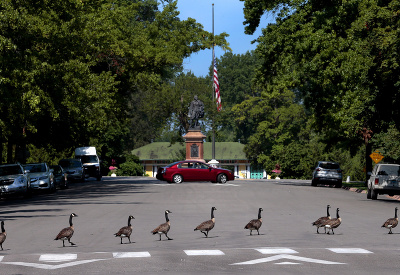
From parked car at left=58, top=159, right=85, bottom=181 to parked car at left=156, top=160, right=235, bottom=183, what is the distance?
24.7 feet

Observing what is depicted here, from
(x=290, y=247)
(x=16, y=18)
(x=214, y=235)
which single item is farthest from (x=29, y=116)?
(x=290, y=247)

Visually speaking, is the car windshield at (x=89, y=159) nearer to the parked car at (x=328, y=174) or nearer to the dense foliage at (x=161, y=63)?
the dense foliage at (x=161, y=63)

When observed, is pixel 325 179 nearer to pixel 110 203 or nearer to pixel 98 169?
pixel 98 169

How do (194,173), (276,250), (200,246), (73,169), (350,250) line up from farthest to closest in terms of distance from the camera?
1. (73,169)
2. (194,173)
3. (200,246)
4. (350,250)
5. (276,250)

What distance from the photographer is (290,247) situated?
1469 centimetres

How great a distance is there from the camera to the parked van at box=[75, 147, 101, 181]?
65.0 metres

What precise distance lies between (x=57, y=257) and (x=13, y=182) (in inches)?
919

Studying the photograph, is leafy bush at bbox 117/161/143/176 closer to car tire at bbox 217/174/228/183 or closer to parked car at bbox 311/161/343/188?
car tire at bbox 217/174/228/183

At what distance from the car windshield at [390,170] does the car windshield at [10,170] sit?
16.9 meters

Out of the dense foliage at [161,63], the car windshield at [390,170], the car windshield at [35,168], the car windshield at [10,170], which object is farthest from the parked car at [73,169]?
the car windshield at [390,170]

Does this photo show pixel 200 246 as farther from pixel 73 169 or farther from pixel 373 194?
pixel 73 169

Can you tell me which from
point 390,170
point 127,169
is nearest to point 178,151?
point 127,169

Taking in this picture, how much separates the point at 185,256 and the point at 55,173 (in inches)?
1382

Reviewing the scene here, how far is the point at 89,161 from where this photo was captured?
65.8 meters
